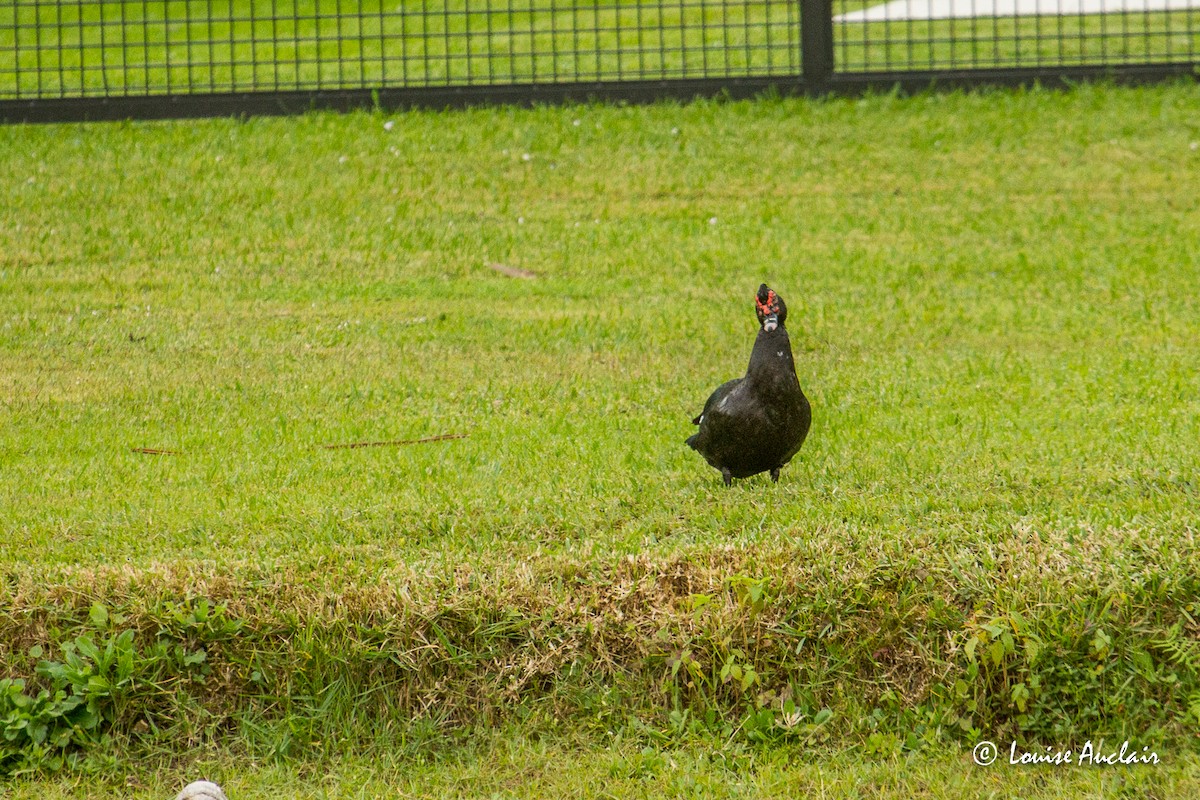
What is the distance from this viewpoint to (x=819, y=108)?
431 inches

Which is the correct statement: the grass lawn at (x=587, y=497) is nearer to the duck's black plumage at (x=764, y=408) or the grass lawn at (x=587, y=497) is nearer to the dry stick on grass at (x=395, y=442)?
the dry stick on grass at (x=395, y=442)

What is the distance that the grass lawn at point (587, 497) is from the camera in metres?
4.27

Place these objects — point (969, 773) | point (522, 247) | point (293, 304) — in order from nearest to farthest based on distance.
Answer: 1. point (969, 773)
2. point (293, 304)
3. point (522, 247)

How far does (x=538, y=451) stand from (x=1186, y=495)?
2251 mm

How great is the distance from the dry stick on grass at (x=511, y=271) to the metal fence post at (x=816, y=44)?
12.2 ft

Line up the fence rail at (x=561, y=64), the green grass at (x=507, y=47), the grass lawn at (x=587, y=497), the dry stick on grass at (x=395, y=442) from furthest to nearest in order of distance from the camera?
the green grass at (x=507, y=47) → the fence rail at (x=561, y=64) → the dry stick on grass at (x=395, y=442) → the grass lawn at (x=587, y=497)

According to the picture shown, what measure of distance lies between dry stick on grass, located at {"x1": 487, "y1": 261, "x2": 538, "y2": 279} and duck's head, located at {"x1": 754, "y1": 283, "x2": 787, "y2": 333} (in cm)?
358

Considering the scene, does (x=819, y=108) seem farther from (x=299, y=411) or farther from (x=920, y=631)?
(x=920, y=631)

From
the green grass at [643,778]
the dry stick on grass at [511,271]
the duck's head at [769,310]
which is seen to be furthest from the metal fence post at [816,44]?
the green grass at [643,778]

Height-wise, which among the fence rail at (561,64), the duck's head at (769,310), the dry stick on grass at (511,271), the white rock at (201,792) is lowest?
the white rock at (201,792)

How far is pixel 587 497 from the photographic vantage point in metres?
4.96

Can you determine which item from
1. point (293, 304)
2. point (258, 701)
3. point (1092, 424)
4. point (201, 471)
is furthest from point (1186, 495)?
point (293, 304)

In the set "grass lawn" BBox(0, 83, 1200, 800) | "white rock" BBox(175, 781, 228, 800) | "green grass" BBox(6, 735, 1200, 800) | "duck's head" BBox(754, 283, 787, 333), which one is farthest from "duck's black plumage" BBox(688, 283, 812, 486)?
"white rock" BBox(175, 781, 228, 800)

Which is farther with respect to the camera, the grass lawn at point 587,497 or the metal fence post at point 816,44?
the metal fence post at point 816,44
